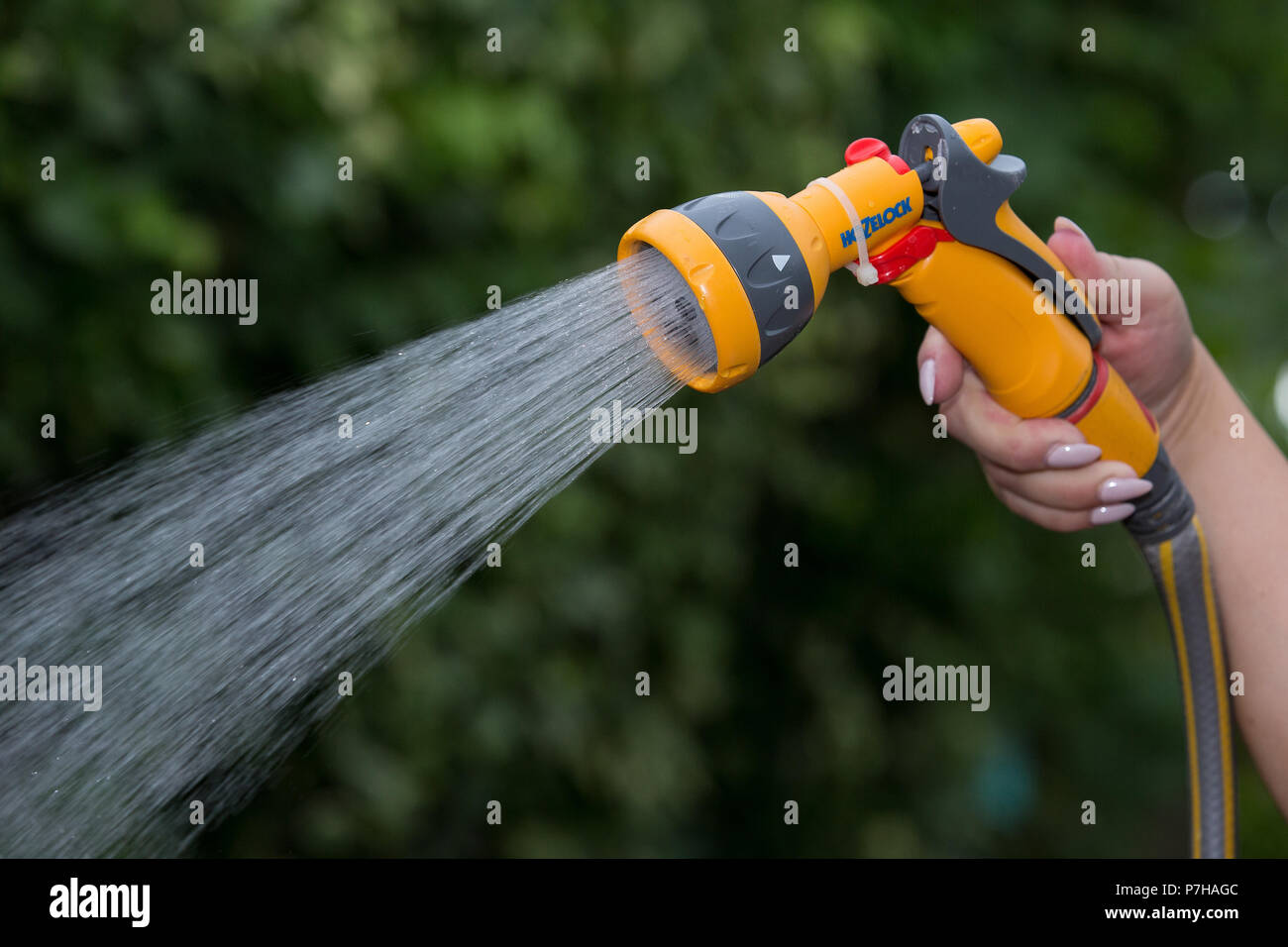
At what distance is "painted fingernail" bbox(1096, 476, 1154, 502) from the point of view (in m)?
1.14

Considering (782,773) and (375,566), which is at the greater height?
(375,566)

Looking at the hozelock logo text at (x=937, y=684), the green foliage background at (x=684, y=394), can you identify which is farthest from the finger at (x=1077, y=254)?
the hozelock logo text at (x=937, y=684)

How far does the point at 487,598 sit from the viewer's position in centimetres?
184

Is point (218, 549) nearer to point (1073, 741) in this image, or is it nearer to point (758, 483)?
point (758, 483)

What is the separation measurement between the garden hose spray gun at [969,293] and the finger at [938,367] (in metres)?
0.04

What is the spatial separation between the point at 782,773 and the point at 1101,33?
64.9 inches

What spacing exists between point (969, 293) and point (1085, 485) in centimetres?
26

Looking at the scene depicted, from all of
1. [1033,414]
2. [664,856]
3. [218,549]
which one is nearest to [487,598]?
[664,856]

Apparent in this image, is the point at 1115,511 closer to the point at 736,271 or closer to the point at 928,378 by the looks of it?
the point at 928,378

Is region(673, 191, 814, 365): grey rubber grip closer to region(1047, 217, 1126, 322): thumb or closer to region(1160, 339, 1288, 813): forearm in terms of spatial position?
region(1047, 217, 1126, 322): thumb

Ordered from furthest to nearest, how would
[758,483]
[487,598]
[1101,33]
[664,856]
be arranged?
1. [1101,33]
2. [758,483]
3. [664,856]
4. [487,598]

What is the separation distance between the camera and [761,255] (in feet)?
2.84

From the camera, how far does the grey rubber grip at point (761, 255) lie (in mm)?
857

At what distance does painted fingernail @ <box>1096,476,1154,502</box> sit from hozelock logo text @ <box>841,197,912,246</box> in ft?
1.19
